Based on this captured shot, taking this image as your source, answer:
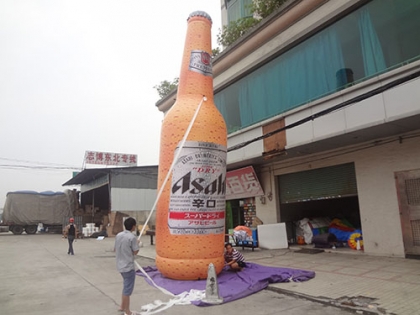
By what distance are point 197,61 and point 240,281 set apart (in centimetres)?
536

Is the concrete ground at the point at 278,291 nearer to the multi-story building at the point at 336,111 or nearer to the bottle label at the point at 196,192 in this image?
the bottle label at the point at 196,192

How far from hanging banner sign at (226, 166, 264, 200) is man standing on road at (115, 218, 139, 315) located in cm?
907

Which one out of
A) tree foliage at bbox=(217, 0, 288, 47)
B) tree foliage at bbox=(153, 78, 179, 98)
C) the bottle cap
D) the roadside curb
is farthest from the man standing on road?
tree foliage at bbox=(153, 78, 179, 98)

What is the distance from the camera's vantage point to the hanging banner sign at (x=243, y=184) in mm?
13938

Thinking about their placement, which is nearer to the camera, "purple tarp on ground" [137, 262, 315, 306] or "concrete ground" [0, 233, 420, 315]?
"concrete ground" [0, 233, 420, 315]

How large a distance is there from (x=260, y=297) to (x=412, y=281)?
10.0ft

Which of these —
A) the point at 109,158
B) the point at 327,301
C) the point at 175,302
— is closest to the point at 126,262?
the point at 175,302

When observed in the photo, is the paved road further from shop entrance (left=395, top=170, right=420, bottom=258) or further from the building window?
the building window

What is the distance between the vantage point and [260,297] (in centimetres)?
605

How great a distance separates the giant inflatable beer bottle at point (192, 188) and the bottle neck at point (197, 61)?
26mm

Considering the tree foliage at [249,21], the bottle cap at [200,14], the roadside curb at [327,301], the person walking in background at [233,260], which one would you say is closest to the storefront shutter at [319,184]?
the person walking in background at [233,260]

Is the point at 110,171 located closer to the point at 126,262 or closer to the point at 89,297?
the point at 89,297

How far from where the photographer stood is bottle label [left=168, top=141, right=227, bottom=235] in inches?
284

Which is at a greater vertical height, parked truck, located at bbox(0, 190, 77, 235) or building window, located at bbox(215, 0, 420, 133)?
building window, located at bbox(215, 0, 420, 133)
